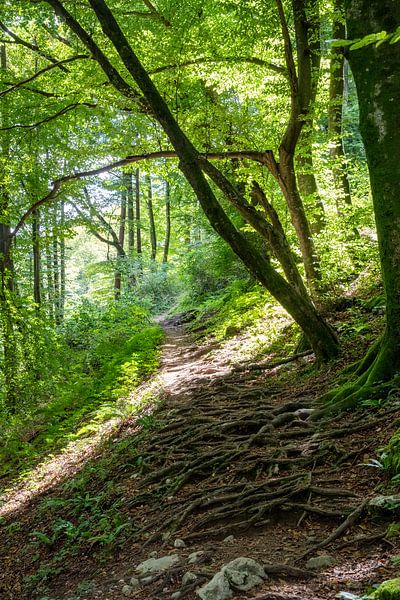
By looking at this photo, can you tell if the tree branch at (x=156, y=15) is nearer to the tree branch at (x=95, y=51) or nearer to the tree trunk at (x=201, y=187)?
the tree branch at (x=95, y=51)

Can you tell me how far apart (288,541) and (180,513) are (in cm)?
145

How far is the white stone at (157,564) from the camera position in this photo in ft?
12.7

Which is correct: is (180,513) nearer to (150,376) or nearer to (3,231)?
(150,376)

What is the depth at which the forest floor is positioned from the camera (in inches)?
132

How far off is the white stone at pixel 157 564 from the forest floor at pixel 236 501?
85mm

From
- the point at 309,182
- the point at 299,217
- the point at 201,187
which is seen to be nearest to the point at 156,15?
the point at 309,182

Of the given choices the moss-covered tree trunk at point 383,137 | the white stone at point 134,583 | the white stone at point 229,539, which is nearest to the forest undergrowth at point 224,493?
the white stone at point 229,539

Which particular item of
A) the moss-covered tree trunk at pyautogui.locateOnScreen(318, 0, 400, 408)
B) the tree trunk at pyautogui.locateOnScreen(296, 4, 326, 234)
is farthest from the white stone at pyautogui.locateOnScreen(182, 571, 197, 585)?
the tree trunk at pyautogui.locateOnScreen(296, 4, 326, 234)

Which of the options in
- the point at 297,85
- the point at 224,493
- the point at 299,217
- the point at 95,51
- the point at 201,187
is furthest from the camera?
the point at 299,217

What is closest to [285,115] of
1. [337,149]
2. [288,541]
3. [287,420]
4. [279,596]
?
[337,149]

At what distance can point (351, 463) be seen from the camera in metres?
4.50

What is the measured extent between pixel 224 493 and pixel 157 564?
1109mm

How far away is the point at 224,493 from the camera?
4879mm

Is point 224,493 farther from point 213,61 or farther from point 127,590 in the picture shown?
point 213,61
